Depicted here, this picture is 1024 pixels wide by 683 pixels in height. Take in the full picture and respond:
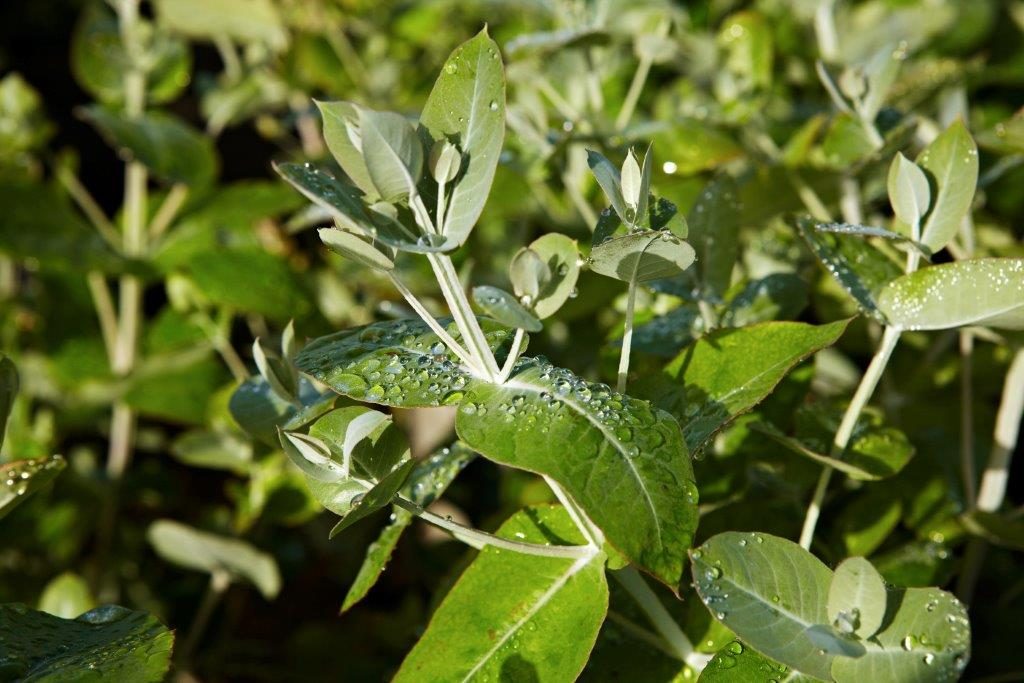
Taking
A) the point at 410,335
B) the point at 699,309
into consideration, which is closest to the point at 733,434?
the point at 699,309

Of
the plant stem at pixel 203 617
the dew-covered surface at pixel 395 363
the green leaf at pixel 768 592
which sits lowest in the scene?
the plant stem at pixel 203 617

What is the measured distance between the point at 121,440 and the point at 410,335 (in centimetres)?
103

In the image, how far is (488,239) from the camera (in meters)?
1.60

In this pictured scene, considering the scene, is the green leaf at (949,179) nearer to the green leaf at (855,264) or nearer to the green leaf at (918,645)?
the green leaf at (855,264)

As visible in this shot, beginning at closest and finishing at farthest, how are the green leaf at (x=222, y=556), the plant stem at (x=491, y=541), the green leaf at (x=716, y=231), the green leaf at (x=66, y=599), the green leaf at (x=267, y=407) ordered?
the plant stem at (x=491, y=541)
the green leaf at (x=267, y=407)
the green leaf at (x=716, y=231)
the green leaf at (x=66, y=599)
the green leaf at (x=222, y=556)

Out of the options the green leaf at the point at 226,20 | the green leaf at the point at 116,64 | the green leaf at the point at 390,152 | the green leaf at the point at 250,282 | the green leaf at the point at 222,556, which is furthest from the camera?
the green leaf at the point at 226,20

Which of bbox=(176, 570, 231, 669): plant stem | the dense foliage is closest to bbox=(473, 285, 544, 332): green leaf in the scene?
the dense foliage

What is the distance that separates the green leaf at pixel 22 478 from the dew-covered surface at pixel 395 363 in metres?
0.22

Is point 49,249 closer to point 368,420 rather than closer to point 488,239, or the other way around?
point 488,239

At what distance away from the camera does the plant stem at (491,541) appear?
2.20 ft

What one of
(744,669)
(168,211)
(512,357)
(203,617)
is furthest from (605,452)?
(168,211)

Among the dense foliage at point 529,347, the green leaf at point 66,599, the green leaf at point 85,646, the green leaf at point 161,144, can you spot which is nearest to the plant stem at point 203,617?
the dense foliage at point 529,347

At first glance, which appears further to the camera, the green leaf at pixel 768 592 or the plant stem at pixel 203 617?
the plant stem at pixel 203 617

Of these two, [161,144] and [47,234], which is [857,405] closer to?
[161,144]
